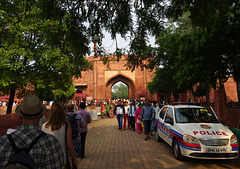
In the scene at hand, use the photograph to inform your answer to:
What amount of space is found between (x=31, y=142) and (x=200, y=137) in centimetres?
429

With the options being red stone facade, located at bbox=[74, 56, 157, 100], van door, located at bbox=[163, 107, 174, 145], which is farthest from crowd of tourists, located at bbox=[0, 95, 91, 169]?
red stone facade, located at bbox=[74, 56, 157, 100]

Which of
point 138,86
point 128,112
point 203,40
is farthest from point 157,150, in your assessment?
point 138,86

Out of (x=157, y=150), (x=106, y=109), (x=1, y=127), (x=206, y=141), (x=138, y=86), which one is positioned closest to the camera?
(x=206, y=141)

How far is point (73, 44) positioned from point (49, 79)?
7.73 metres

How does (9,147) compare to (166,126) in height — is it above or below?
Result: above

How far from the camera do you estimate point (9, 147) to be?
1.50 m

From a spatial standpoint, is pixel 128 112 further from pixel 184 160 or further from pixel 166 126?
pixel 184 160

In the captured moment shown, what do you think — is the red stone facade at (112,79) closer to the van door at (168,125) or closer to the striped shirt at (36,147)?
the van door at (168,125)

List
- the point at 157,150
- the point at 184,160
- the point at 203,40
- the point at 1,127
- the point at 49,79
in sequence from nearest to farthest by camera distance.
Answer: the point at 184,160 → the point at 157,150 → the point at 1,127 → the point at 203,40 → the point at 49,79

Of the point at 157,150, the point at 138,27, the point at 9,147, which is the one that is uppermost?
the point at 138,27

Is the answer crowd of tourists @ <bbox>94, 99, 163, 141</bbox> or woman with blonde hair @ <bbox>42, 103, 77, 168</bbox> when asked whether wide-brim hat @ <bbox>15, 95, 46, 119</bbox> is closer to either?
woman with blonde hair @ <bbox>42, 103, 77, 168</bbox>

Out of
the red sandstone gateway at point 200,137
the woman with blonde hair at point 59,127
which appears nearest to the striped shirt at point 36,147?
the woman with blonde hair at point 59,127

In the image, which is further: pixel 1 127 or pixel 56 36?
pixel 1 127

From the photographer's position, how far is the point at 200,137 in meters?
4.74
